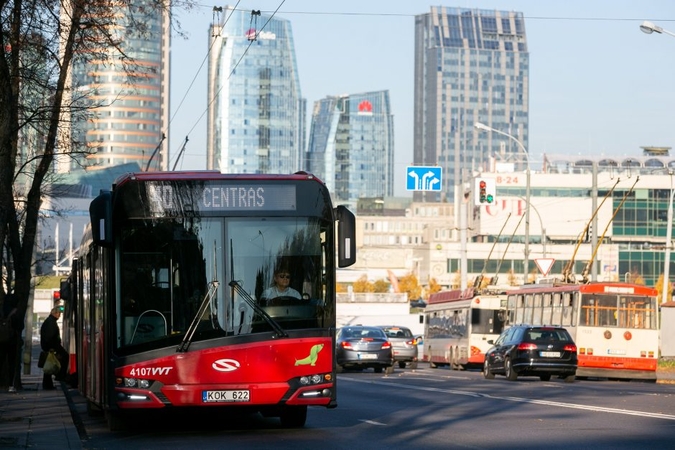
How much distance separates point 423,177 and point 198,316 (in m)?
39.4

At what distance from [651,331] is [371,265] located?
15311 centimetres

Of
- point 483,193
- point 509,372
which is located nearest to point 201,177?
point 509,372

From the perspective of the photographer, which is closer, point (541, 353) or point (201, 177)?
point (201, 177)

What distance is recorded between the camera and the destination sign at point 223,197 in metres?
15.1

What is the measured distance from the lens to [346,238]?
1480cm

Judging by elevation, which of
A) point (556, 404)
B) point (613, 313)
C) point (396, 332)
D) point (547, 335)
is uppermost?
point (556, 404)

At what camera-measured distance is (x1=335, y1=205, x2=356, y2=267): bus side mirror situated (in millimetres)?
14552

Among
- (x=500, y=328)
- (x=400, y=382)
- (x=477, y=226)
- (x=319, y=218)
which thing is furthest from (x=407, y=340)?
(x=477, y=226)

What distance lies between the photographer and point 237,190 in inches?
597

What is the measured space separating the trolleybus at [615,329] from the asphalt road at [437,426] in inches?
609

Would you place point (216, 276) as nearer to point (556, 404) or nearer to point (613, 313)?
point (556, 404)

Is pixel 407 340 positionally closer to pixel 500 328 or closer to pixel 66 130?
pixel 500 328

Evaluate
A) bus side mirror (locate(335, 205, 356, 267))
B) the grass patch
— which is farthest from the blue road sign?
bus side mirror (locate(335, 205, 356, 267))

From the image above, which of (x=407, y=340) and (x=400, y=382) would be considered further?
(x=407, y=340)
